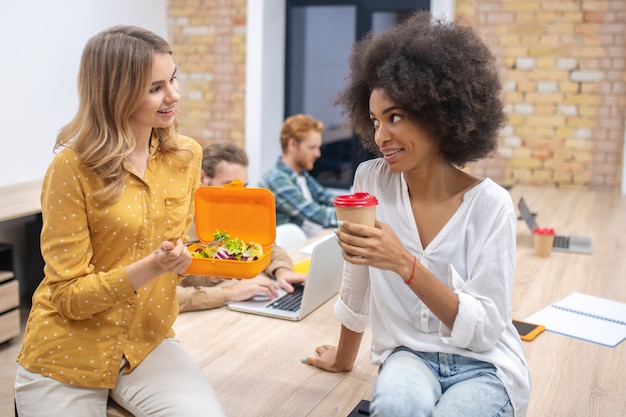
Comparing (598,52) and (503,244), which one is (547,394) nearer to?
(503,244)

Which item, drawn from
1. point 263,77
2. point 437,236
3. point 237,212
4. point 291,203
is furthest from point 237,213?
point 263,77

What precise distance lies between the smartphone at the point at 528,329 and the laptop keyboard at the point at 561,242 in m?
1.17

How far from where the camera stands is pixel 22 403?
174cm

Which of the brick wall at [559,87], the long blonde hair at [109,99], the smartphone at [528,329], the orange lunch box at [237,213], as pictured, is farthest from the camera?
the brick wall at [559,87]

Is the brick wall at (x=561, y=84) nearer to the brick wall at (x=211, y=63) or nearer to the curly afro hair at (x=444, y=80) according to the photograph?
the brick wall at (x=211, y=63)

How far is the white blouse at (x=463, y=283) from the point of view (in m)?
1.63

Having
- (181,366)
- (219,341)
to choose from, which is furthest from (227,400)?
(219,341)

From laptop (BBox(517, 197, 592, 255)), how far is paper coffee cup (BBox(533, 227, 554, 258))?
0.14 m

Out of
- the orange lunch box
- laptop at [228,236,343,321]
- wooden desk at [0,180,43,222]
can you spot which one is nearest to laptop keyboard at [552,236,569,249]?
laptop at [228,236,343,321]

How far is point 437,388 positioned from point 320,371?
1.55 ft

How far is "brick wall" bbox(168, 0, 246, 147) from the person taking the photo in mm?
6320

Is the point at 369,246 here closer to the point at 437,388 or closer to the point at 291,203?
the point at 437,388

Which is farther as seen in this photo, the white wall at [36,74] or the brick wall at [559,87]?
the brick wall at [559,87]

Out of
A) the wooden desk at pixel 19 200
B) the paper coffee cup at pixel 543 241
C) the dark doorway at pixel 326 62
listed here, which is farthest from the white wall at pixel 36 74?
the paper coffee cup at pixel 543 241
